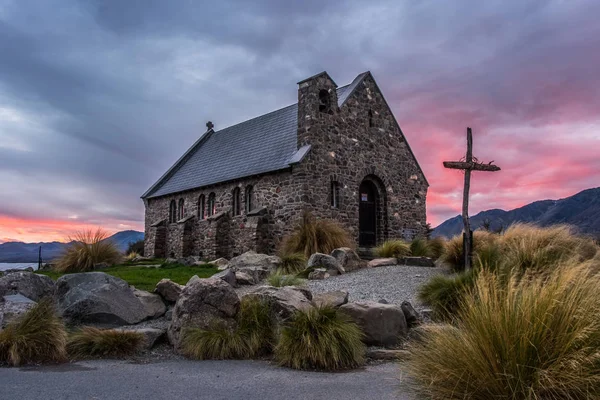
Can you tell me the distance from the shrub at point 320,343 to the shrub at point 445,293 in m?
2.21

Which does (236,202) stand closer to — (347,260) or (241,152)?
(241,152)

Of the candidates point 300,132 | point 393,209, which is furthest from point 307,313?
point 393,209

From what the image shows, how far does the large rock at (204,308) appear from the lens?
7.78 metres

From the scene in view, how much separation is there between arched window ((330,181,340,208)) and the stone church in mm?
45

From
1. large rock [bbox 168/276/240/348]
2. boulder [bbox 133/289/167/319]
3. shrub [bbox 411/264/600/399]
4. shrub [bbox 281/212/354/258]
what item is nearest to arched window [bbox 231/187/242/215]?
shrub [bbox 281/212/354/258]

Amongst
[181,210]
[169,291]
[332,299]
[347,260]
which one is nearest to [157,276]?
[169,291]

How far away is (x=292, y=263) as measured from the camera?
47.6 ft

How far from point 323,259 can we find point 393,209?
10468 mm

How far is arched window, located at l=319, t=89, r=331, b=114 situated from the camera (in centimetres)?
2078

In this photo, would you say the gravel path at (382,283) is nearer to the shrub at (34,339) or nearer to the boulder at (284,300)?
the boulder at (284,300)

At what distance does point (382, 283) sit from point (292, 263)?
3705mm

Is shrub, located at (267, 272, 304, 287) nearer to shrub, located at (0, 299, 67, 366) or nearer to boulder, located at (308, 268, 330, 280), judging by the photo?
boulder, located at (308, 268, 330, 280)

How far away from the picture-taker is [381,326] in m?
7.78

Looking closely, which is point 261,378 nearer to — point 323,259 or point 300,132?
point 323,259
